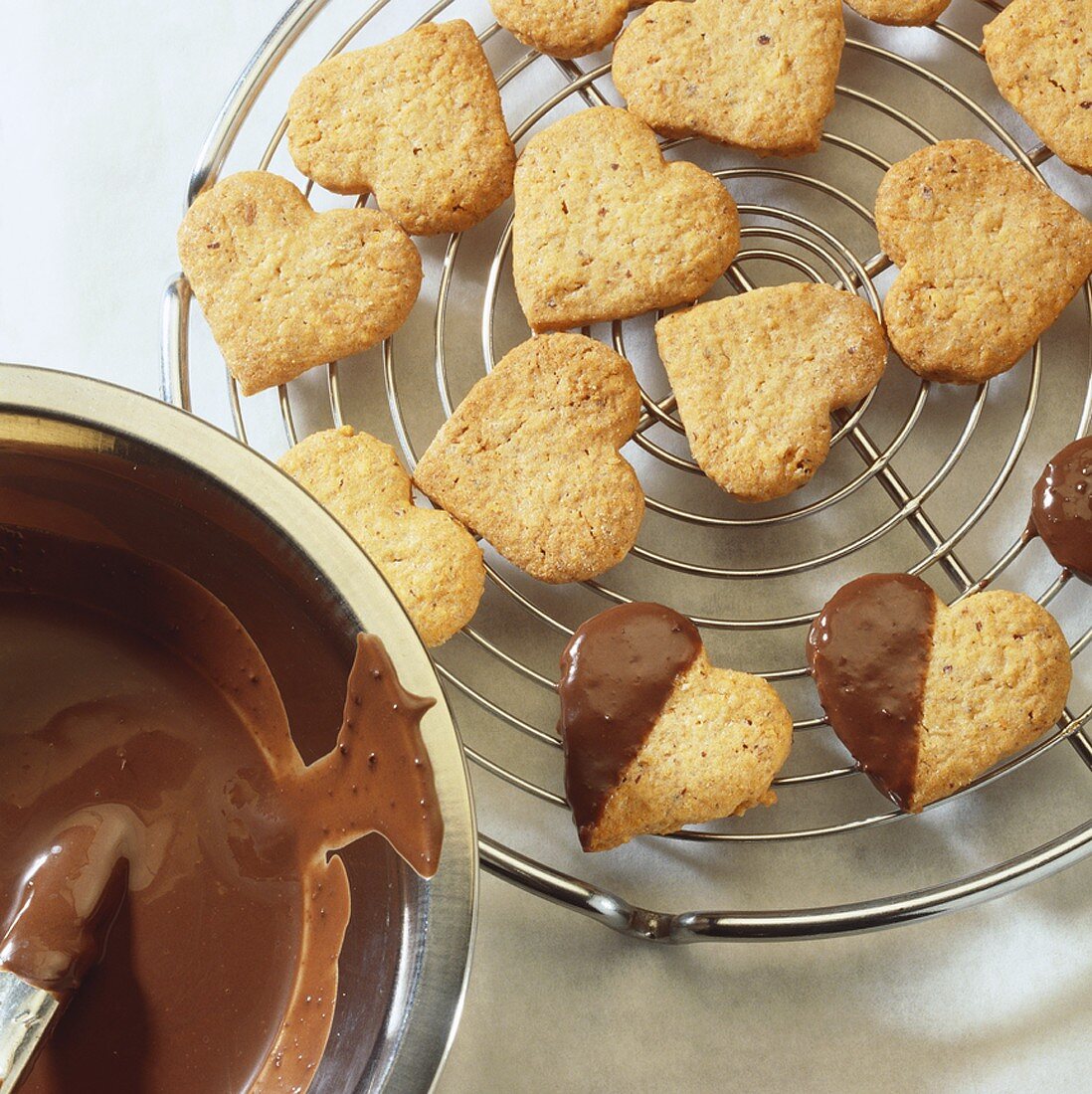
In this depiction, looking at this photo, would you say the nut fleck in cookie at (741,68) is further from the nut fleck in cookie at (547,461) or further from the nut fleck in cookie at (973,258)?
the nut fleck in cookie at (547,461)

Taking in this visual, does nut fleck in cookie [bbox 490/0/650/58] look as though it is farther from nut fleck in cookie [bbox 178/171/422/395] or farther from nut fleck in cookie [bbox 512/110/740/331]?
nut fleck in cookie [bbox 178/171/422/395]

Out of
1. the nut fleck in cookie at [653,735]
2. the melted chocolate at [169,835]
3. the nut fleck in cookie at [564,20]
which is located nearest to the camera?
the melted chocolate at [169,835]

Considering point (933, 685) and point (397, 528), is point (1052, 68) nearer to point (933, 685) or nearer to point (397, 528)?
point (933, 685)

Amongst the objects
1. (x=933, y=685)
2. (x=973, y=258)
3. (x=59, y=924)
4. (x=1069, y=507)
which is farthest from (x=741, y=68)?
(x=59, y=924)

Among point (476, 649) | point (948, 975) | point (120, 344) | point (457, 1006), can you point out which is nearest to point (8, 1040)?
point (457, 1006)

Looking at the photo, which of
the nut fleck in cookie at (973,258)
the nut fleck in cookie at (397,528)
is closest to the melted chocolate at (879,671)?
the nut fleck in cookie at (973,258)

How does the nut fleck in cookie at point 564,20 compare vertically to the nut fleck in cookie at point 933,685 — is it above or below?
above

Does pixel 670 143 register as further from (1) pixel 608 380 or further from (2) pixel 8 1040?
(2) pixel 8 1040
